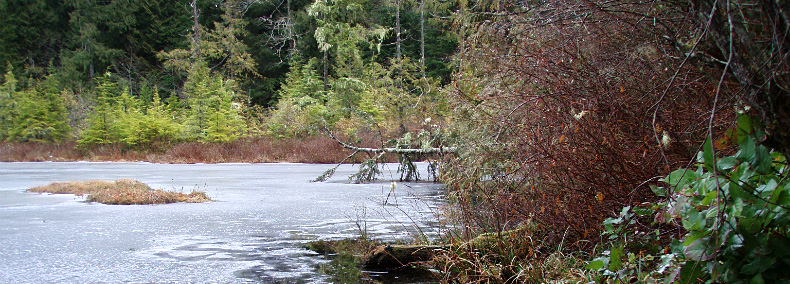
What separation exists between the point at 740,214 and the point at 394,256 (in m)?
3.57

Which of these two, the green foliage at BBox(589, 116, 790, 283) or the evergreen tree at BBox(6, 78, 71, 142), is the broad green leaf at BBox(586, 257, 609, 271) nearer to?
the green foliage at BBox(589, 116, 790, 283)

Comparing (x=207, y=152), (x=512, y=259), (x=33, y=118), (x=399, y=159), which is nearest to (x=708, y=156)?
Result: (x=512, y=259)

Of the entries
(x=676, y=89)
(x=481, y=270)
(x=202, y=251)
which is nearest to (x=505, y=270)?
(x=481, y=270)

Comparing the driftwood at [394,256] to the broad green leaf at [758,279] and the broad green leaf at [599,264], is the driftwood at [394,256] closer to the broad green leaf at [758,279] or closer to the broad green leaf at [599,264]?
the broad green leaf at [599,264]

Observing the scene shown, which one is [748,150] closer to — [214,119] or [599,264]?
[599,264]

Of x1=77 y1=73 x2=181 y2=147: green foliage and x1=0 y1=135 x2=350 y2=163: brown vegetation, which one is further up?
x1=77 y1=73 x2=181 y2=147: green foliage

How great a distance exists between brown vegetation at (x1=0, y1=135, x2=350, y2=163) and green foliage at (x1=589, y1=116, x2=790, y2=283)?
20557 mm

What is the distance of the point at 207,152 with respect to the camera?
25.4 meters

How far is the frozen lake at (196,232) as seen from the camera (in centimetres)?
550

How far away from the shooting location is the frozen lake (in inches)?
216

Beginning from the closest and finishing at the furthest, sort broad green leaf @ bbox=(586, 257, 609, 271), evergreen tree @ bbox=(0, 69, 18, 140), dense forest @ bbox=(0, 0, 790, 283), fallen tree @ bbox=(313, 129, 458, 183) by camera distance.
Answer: dense forest @ bbox=(0, 0, 790, 283), broad green leaf @ bbox=(586, 257, 609, 271), fallen tree @ bbox=(313, 129, 458, 183), evergreen tree @ bbox=(0, 69, 18, 140)

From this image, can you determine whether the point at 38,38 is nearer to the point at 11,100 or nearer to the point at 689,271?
the point at 11,100

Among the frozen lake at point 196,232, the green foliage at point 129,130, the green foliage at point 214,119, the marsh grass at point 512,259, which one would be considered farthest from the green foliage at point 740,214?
the green foliage at point 129,130

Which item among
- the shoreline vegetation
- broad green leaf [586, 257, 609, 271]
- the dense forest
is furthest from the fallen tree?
broad green leaf [586, 257, 609, 271]
